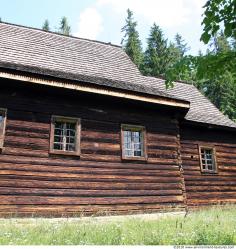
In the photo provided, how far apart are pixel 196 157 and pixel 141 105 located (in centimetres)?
405

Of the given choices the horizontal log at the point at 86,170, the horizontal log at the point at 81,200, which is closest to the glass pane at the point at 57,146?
the horizontal log at the point at 86,170

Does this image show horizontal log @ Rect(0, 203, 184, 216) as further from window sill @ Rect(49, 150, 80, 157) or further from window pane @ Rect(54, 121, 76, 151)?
window pane @ Rect(54, 121, 76, 151)

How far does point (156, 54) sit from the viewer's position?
131 ft

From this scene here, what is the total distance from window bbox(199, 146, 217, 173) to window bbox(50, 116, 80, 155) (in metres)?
6.28

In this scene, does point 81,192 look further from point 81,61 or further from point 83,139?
point 81,61

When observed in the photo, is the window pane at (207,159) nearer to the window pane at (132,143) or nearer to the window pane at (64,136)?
the window pane at (132,143)

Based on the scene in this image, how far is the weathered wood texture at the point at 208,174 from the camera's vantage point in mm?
13570

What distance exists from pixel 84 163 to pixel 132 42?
117 ft

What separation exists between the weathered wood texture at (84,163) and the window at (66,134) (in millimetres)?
186

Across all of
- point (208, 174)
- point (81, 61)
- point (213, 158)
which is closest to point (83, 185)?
point (81, 61)

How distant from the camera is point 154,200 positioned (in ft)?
35.8

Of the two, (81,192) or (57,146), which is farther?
(57,146)

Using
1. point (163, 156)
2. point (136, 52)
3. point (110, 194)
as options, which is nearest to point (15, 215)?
point (110, 194)

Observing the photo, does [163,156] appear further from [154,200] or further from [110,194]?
[110,194]
